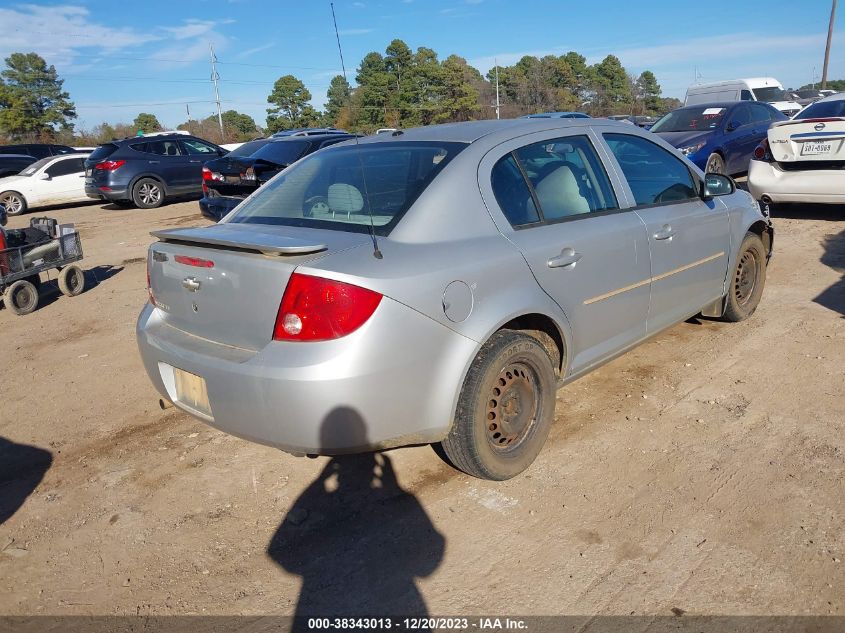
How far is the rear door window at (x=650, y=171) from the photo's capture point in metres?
4.05

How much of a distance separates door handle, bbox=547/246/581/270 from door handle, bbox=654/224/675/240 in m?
0.81

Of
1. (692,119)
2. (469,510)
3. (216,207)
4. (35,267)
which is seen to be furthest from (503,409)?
(692,119)

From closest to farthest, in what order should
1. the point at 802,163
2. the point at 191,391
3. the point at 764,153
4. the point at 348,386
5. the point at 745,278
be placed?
the point at 348,386
the point at 191,391
the point at 745,278
the point at 802,163
the point at 764,153

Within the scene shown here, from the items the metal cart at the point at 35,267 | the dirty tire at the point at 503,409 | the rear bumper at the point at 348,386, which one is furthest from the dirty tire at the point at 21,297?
the dirty tire at the point at 503,409

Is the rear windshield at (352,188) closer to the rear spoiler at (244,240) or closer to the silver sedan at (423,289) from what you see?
the silver sedan at (423,289)

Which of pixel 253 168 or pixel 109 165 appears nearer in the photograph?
pixel 253 168

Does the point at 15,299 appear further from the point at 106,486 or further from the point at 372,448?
the point at 372,448

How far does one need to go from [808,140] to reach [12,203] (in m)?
15.6

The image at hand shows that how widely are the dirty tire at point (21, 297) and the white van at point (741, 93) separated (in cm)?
1830

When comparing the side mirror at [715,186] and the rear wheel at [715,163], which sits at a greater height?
the side mirror at [715,186]

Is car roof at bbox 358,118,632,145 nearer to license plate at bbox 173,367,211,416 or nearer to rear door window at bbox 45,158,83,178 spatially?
license plate at bbox 173,367,211,416

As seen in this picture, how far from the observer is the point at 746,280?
5.22m

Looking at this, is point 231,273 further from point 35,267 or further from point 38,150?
point 38,150

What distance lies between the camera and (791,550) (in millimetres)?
2680
